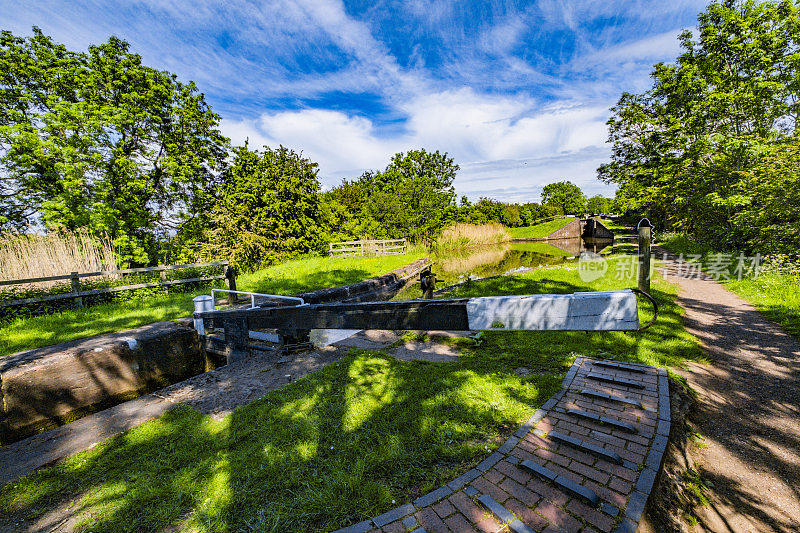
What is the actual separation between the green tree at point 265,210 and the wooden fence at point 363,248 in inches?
79.2

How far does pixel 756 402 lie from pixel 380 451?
187 inches

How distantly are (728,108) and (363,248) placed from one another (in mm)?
20487

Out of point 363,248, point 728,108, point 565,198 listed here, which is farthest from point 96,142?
point 565,198

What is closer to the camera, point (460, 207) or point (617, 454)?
point (617, 454)

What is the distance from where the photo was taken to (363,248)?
1989 centimetres

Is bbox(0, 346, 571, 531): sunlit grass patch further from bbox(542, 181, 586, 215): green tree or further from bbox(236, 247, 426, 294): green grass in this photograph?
bbox(542, 181, 586, 215): green tree

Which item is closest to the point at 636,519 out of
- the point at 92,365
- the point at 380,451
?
the point at 380,451

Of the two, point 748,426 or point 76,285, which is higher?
point 76,285

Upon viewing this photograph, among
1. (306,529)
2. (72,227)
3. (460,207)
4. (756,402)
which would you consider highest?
(460,207)

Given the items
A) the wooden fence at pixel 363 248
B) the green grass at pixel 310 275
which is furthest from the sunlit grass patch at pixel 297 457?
the wooden fence at pixel 363 248

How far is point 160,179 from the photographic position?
16.4 meters

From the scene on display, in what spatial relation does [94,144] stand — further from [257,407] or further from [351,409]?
[351,409]

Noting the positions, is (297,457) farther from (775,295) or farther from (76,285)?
(775,295)

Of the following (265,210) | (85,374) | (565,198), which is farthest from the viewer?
(565,198)
